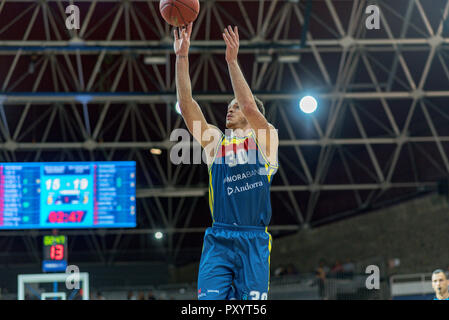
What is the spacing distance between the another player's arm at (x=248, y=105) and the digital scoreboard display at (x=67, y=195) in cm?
1175

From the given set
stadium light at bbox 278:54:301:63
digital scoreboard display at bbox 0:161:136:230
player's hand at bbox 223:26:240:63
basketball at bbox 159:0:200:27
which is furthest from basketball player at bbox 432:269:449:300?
stadium light at bbox 278:54:301:63

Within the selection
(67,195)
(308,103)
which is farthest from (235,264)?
(308,103)

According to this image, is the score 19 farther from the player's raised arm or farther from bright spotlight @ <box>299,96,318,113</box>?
the player's raised arm

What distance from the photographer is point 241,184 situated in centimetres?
490

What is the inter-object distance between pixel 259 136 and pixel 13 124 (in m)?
21.9

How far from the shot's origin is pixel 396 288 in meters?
18.5

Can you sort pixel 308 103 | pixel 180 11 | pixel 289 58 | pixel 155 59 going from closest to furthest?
pixel 180 11 < pixel 289 58 < pixel 155 59 < pixel 308 103

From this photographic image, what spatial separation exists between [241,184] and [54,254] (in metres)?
12.6

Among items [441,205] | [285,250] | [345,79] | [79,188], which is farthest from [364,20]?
[285,250]

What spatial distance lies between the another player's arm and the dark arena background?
10.7m

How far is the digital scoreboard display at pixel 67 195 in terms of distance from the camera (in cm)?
1600

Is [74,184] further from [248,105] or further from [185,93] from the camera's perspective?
[248,105]
